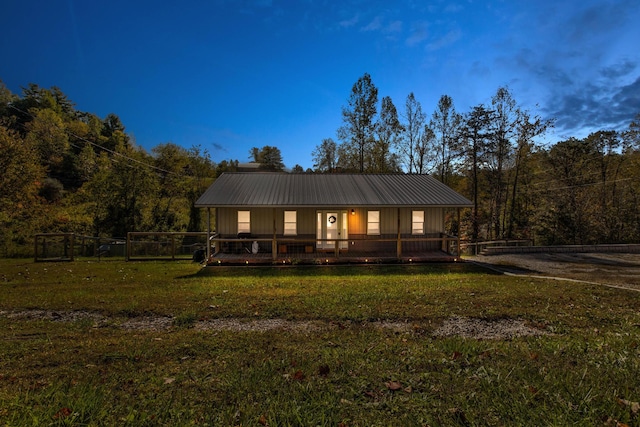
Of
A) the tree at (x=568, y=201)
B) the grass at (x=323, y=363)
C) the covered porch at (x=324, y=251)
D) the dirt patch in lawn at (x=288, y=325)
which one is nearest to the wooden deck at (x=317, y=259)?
the covered porch at (x=324, y=251)

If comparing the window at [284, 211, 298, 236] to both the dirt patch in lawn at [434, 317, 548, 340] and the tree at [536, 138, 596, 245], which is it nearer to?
the dirt patch in lawn at [434, 317, 548, 340]

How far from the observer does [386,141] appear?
25.2 m

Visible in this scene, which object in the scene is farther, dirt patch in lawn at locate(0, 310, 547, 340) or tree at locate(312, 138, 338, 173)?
tree at locate(312, 138, 338, 173)

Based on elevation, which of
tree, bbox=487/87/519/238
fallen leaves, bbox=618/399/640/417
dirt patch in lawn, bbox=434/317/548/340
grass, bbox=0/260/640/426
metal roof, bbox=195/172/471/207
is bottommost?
dirt patch in lawn, bbox=434/317/548/340

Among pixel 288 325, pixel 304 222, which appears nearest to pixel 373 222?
pixel 304 222

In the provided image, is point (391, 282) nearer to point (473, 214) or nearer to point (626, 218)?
point (473, 214)

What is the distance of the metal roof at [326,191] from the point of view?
12672 millimetres

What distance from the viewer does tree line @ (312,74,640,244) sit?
19.0m

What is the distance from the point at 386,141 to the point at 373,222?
42.0 feet

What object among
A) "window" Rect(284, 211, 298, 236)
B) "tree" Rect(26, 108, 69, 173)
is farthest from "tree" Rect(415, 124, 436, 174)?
"tree" Rect(26, 108, 69, 173)

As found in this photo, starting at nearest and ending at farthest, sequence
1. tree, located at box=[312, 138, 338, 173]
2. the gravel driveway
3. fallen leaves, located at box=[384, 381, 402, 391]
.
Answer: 1. fallen leaves, located at box=[384, 381, 402, 391]
2. the gravel driveway
3. tree, located at box=[312, 138, 338, 173]

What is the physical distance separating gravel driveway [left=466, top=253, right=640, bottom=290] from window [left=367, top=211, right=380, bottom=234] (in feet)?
15.8

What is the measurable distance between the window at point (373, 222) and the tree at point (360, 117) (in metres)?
11.2

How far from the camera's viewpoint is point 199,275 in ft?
33.8
